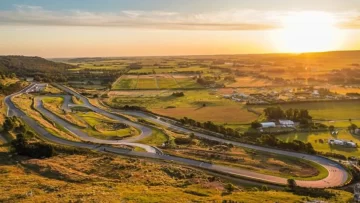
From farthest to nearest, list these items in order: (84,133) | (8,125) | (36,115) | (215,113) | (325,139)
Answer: (215,113) → (36,115) → (84,133) → (325,139) → (8,125)

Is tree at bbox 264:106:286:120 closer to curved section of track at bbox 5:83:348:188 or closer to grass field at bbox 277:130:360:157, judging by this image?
grass field at bbox 277:130:360:157

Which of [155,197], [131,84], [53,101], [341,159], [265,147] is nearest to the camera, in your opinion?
[155,197]

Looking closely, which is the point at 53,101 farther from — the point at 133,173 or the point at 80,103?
the point at 133,173

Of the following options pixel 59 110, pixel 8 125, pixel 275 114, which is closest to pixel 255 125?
pixel 275 114

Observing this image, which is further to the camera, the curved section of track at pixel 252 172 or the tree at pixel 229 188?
the curved section of track at pixel 252 172

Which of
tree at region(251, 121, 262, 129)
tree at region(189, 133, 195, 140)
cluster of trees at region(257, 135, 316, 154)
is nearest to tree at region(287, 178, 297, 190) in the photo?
cluster of trees at region(257, 135, 316, 154)

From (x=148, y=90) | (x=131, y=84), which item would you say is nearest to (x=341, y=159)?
(x=148, y=90)

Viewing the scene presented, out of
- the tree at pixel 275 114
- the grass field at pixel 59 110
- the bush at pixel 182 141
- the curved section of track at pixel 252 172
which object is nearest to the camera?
the curved section of track at pixel 252 172

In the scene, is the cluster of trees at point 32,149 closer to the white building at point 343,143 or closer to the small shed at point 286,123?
the white building at point 343,143

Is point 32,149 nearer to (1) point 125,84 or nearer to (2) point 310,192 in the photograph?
(2) point 310,192

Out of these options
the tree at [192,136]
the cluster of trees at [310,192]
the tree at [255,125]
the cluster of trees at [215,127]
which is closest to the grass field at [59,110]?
the cluster of trees at [215,127]

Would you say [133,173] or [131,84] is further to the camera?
[131,84]
